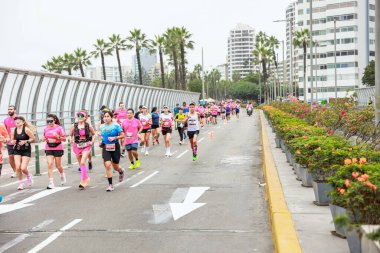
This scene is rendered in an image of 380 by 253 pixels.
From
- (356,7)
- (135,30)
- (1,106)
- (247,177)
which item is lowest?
(247,177)

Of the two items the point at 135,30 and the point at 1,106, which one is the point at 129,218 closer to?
the point at 1,106

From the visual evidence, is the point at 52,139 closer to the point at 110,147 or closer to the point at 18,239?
the point at 110,147

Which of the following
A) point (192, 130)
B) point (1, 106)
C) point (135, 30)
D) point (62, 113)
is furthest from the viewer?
point (135, 30)

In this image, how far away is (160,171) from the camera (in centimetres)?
1512

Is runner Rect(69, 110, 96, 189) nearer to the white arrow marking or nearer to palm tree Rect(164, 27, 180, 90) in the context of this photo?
the white arrow marking

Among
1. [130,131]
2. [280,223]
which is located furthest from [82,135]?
[280,223]

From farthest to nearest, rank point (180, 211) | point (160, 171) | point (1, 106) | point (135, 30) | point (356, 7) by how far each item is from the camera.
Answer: point (356, 7), point (135, 30), point (1, 106), point (160, 171), point (180, 211)

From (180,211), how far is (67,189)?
12.9ft

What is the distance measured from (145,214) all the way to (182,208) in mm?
753

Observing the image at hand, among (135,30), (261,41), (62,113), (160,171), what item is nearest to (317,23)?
(261,41)

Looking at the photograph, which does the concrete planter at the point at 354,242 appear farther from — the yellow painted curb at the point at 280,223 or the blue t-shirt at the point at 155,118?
the blue t-shirt at the point at 155,118

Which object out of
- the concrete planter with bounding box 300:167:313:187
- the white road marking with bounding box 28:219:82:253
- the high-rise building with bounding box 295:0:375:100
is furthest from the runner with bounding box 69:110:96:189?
the high-rise building with bounding box 295:0:375:100

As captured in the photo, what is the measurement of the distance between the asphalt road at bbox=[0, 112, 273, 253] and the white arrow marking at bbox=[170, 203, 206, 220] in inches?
0.7

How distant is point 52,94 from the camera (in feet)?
84.9
